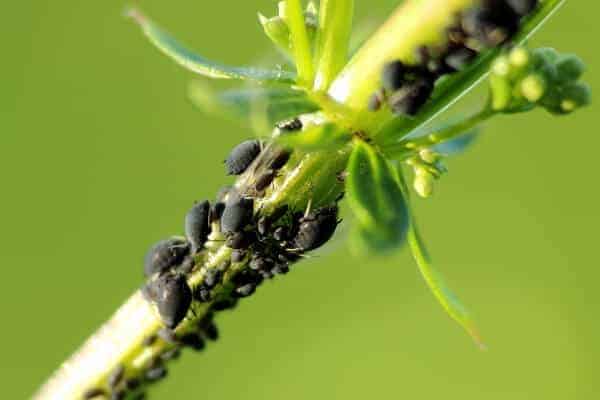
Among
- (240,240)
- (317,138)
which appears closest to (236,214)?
(240,240)

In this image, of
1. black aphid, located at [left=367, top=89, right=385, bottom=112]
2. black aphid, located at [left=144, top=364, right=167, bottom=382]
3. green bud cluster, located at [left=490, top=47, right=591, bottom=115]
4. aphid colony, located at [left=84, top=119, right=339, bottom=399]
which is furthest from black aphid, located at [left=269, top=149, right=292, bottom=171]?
black aphid, located at [left=144, top=364, right=167, bottom=382]

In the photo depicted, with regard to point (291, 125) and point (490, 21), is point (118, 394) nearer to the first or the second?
point (291, 125)

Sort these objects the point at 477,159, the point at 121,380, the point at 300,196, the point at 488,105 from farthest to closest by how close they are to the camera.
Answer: the point at 477,159 < the point at 121,380 < the point at 300,196 < the point at 488,105

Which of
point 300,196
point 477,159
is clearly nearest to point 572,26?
point 477,159

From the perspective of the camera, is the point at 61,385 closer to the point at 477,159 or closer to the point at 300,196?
the point at 300,196

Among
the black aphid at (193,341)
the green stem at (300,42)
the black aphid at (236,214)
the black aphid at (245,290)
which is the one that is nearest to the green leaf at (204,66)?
the green stem at (300,42)

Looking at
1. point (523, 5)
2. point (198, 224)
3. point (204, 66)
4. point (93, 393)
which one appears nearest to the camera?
point (523, 5)
